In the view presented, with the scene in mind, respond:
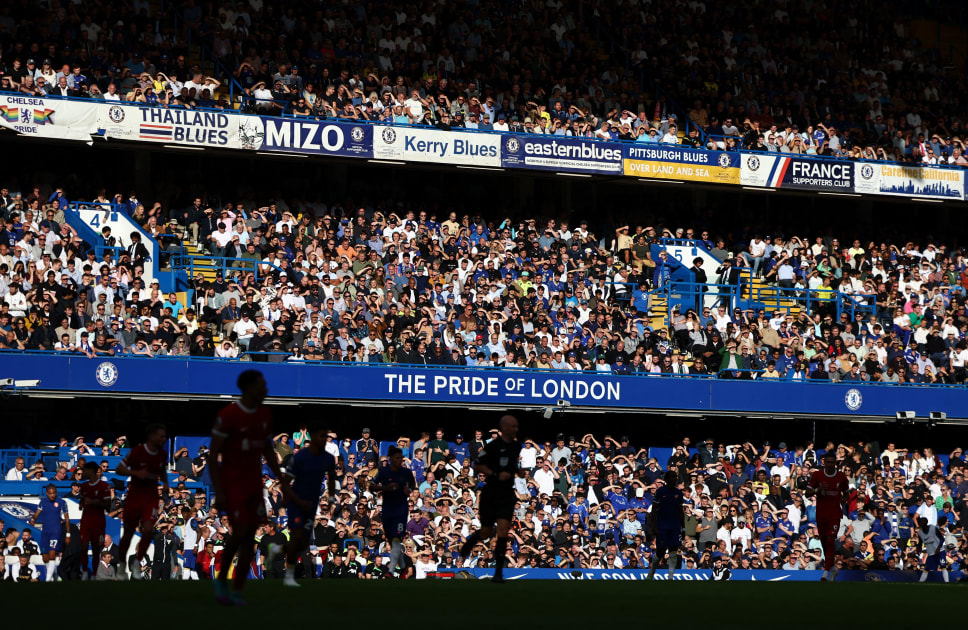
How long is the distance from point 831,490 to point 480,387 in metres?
9.56

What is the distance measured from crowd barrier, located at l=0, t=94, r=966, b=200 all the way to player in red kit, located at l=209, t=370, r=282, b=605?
20.0m

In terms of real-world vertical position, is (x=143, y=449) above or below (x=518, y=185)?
below

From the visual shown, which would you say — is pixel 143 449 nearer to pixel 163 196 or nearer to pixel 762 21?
pixel 163 196

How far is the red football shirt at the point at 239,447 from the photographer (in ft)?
35.7

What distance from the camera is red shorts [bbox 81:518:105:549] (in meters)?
18.5

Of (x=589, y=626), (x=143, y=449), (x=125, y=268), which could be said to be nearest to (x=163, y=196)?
(x=125, y=268)

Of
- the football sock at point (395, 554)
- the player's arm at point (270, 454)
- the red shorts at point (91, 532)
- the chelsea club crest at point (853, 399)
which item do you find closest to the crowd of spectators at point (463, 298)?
the chelsea club crest at point (853, 399)

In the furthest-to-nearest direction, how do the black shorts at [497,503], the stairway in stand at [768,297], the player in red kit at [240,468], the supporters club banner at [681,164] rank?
the stairway in stand at [768,297], the supporters club banner at [681,164], the black shorts at [497,503], the player in red kit at [240,468]

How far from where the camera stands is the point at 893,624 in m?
11.2

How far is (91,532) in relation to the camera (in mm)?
18547

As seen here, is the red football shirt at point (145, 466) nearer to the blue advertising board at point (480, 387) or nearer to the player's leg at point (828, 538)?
the blue advertising board at point (480, 387)

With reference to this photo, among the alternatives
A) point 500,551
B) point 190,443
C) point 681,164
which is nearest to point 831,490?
point 500,551

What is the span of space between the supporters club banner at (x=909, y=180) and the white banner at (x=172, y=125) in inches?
646

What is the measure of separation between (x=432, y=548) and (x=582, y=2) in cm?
1885
